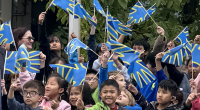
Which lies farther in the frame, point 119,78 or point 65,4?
point 65,4

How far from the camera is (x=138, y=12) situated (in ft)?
29.9

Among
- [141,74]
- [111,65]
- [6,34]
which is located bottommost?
[141,74]

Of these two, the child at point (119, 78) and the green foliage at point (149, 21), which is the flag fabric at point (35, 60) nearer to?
the child at point (119, 78)

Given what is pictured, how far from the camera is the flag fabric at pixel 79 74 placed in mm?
6995

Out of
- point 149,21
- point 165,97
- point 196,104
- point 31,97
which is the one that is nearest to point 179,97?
point 165,97

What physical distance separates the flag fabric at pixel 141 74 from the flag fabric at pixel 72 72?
3.10ft

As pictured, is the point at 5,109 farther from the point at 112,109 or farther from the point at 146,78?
the point at 146,78

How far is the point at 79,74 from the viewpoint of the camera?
23.2 ft

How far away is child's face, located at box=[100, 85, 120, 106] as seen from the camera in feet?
22.4

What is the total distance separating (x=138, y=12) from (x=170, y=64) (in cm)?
138

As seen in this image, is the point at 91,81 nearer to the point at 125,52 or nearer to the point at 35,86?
the point at 125,52

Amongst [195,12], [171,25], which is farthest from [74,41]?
[195,12]

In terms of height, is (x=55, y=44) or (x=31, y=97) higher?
(x=55, y=44)

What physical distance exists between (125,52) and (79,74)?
887 millimetres
